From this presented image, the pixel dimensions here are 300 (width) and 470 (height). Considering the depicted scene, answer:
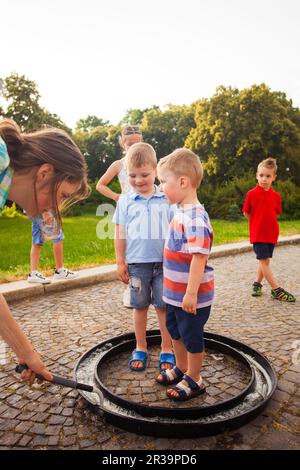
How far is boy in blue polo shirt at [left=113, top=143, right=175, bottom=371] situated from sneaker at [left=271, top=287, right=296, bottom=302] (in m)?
2.49

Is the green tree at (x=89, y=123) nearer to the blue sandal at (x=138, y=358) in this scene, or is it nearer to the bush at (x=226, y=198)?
the bush at (x=226, y=198)

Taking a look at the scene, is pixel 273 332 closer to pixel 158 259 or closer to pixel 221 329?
pixel 221 329

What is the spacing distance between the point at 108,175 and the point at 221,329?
2.18 meters

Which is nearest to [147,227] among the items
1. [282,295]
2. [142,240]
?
[142,240]

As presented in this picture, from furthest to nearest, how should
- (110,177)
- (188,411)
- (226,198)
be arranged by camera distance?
(226,198)
(110,177)
(188,411)

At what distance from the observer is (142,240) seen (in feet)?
10.0

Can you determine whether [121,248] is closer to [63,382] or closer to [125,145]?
[63,382]

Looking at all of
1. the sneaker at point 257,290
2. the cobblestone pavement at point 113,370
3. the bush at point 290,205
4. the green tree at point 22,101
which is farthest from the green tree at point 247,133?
the cobblestone pavement at point 113,370

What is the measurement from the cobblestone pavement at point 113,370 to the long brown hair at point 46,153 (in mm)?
1333

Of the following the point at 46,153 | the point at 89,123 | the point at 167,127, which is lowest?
the point at 46,153

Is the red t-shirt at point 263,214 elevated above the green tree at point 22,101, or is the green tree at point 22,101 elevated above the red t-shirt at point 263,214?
the green tree at point 22,101

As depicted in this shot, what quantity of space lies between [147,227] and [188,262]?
2.02 ft

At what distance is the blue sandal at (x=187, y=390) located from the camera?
2.65 metres

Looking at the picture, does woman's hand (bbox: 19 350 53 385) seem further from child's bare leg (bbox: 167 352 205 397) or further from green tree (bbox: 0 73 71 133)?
green tree (bbox: 0 73 71 133)
